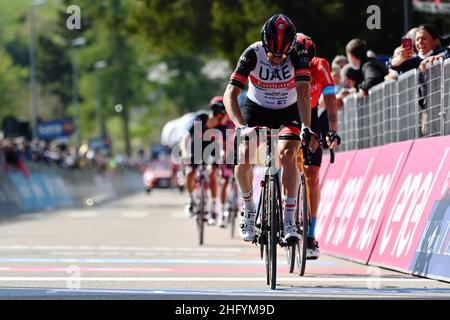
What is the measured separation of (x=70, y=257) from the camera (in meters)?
15.9

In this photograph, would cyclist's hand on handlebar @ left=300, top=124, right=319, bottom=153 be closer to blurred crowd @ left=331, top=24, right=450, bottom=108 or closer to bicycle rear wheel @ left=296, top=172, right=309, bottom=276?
bicycle rear wheel @ left=296, top=172, right=309, bottom=276

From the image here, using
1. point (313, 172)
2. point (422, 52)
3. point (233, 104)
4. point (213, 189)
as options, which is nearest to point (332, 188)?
point (422, 52)

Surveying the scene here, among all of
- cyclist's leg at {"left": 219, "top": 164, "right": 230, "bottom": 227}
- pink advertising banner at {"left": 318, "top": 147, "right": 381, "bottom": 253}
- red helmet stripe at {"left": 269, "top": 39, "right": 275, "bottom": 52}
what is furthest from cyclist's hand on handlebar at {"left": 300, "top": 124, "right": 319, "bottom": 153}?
cyclist's leg at {"left": 219, "top": 164, "right": 230, "bottom": 227}

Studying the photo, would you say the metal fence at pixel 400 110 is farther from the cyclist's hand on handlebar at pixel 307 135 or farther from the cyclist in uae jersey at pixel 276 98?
the cyclist's hand on handlebar at pixel 307 135

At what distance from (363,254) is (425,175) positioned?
72.3 inches

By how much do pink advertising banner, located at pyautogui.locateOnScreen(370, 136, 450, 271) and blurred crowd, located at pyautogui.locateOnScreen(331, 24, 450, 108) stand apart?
1071 millimetres

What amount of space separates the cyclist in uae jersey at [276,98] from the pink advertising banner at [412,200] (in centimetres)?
117

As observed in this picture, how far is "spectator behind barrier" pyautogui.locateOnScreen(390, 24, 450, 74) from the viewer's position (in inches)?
554

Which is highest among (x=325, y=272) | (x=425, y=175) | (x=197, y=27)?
(x=197, y=27)

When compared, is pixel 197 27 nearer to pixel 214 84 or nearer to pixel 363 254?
pixel 363 254

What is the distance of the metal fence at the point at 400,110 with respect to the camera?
44.4ft

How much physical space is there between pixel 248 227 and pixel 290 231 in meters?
0.41

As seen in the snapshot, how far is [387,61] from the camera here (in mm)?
17766
